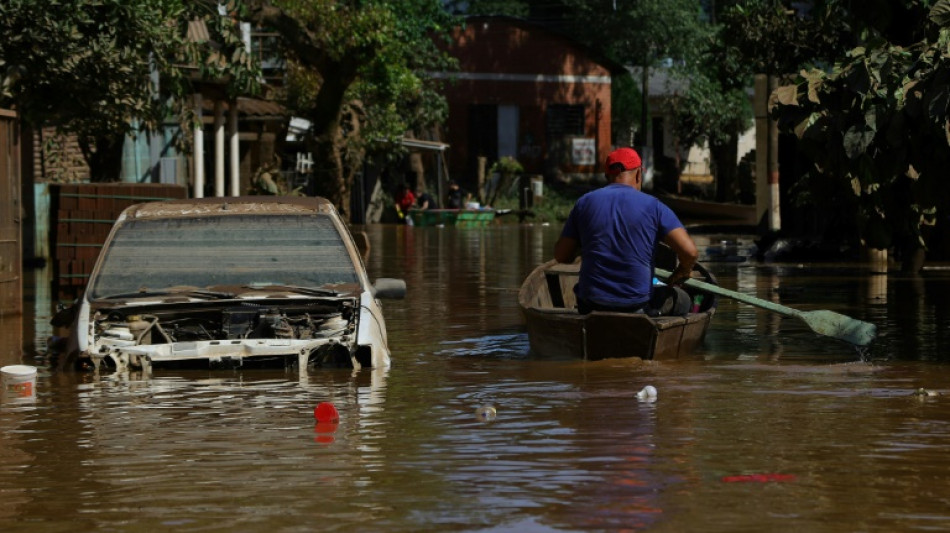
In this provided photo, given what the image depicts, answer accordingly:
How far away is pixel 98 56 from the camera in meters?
17.8

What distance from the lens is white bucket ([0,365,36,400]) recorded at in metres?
10.5

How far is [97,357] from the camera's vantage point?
409 inches

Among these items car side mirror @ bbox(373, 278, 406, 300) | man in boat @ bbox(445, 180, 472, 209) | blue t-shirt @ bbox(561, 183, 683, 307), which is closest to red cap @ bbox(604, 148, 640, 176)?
blue t-shirt @ bbox(561, 183, 683, 307)

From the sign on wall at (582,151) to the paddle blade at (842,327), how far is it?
1795 inches

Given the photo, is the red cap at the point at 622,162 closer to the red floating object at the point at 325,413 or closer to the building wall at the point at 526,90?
the red floating object at the point at 325,413

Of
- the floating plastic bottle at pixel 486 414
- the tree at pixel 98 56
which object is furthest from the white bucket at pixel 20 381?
the tree at pixel 98 56

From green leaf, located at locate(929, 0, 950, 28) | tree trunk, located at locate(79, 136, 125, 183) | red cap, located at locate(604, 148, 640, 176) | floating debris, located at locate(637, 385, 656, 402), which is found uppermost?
green leaf, located at locate(929, 0, 950, 28)

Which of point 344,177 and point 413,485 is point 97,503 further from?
point 344,177

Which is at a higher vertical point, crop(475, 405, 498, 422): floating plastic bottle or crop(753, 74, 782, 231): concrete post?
crop(753, 74, 782, 231): concrete post

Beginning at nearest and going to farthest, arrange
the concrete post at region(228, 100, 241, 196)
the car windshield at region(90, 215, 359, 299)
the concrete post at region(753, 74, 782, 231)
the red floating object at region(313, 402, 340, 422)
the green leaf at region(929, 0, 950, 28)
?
1. the red floating object at region(313, 402, 340, 422)
2. the car windshield at region(90, 215, 359, 299)
3. the green leaf at region(929, 0, 950, 28)
4. the concrete post at region(753, 74, 782, 231)
5. the concrete post at region(228, 100, 241, 196)

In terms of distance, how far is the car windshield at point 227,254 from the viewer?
11164 mm

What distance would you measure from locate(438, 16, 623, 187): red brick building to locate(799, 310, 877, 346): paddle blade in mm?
43380

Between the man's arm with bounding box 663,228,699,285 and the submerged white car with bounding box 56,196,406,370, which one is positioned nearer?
the submerged white car with bounding box 56,196,406,370

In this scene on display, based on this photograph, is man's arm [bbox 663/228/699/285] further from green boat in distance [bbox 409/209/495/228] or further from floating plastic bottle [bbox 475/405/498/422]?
green boat in distance [bbox 409/209/495/228]
